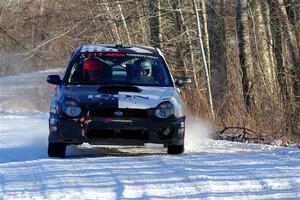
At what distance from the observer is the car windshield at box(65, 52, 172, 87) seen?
34.5ft

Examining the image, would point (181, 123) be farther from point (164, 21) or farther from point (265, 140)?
point (164, 21)

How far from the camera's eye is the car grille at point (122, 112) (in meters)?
9.48

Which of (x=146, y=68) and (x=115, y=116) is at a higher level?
(x=146, y=68)

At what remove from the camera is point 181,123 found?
384 inches

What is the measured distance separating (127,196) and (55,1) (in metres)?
20.0

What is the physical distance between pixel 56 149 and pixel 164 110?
1.55 metres

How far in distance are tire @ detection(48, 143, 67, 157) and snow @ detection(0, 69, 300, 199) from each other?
13 centimetres

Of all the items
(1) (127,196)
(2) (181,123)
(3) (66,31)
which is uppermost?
(3) (66,31)

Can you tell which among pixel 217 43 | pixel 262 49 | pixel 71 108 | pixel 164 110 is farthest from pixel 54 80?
pixel 262 49

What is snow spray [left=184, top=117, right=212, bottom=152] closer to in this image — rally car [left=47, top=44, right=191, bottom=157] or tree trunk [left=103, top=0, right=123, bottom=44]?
rally car [left=47, top=44, right=191, bottom=157]

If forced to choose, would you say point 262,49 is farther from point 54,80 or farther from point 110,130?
point 110,130

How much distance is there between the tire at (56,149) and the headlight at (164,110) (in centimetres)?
134

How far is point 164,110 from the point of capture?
31.4 feet

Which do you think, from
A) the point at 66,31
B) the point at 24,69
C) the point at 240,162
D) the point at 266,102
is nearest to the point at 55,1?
the point at 66,31
